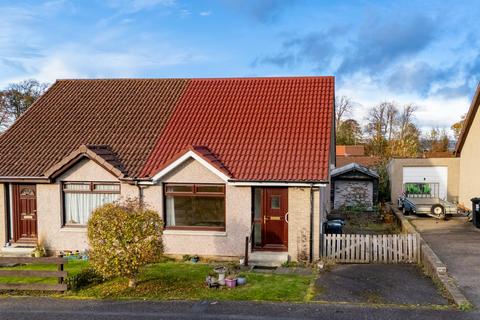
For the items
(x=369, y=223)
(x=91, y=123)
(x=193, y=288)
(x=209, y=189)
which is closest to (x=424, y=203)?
(x=369, y=223)

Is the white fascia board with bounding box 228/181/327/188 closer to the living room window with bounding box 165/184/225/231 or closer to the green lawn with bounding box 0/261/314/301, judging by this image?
the living room window with bounding box 165/184/225/231

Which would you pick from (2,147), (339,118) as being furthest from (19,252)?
(339,118)

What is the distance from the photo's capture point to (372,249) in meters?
14.9

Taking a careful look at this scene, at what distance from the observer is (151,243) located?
38.4 ft

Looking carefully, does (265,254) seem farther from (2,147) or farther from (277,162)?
(2,147)

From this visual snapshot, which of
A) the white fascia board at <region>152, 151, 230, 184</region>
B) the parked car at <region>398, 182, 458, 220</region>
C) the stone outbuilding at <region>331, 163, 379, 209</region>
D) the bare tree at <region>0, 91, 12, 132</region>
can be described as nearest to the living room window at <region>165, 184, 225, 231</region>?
the white fascia board at <region>152, 151, 230, 184</region>

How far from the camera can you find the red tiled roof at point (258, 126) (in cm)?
1555

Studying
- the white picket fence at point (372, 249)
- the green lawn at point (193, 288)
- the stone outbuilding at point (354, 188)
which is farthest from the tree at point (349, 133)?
the green lawn at point (193, 288)

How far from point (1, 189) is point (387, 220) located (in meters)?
18.1

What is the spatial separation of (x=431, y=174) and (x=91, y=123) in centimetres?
2115

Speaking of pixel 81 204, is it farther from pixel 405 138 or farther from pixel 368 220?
pixel 405 138

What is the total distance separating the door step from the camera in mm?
14773

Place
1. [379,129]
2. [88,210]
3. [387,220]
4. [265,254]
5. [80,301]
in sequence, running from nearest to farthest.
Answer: [80,301] < [265,254] < [88,210] < [387,220] < [379,129]

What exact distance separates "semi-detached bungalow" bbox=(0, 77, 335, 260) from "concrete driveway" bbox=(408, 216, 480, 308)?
4.27 meters
